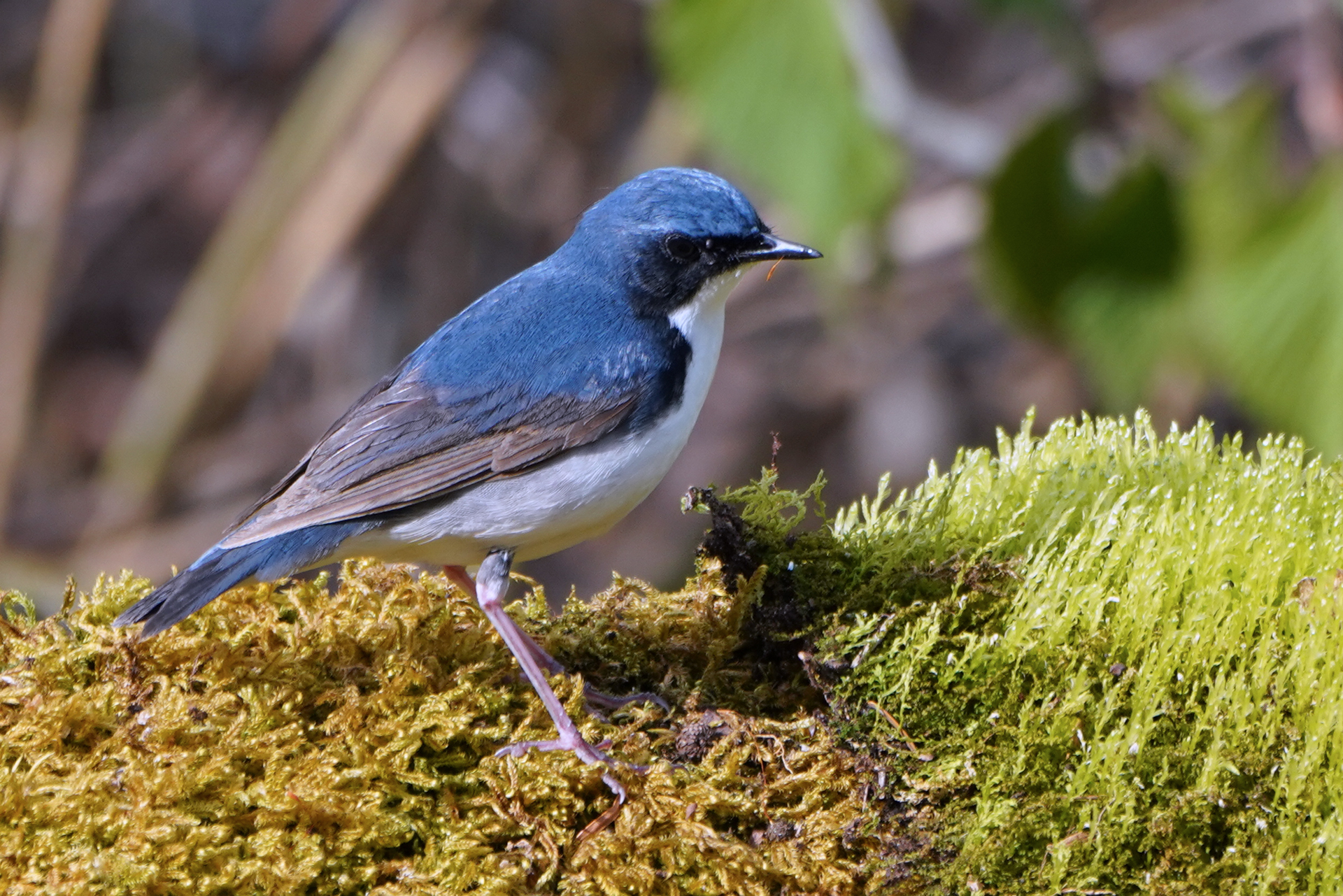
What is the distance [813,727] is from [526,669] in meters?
0.64

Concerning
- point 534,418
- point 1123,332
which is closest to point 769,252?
point 534,418

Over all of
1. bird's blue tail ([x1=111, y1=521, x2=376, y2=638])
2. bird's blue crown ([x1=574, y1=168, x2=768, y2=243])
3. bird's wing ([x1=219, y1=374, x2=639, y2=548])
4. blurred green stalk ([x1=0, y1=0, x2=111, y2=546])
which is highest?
blurred green stalk ([x1=0, y1=0, x2=111, y2=546])

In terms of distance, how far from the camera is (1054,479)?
311 centimetres

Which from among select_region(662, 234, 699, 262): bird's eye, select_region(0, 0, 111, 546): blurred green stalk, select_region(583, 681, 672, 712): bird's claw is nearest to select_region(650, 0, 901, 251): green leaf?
select_region(662, 234, 699, 262): bird's eye

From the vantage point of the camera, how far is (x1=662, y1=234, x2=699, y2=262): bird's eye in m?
3.53

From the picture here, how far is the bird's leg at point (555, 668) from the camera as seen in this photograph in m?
2.95

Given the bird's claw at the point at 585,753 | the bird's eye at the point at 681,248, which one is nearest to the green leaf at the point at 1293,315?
the bird's eye at the point at 681,248

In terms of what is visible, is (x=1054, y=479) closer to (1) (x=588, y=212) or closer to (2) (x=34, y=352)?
(1) (x=588, y=212)

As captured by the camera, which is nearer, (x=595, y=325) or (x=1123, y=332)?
(x=595, y=325)

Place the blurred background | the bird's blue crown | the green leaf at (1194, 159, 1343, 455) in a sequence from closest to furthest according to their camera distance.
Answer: the bird's blue crown < the green leaf at (1194, 159, 1343, 455) < the blurred background

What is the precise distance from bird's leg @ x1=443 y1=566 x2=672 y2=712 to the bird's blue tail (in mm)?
401

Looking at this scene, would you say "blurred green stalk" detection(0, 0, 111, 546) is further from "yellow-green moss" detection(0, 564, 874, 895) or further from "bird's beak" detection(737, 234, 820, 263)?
"bird's beak" detection(737, 234, 820, 263)

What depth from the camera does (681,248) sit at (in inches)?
139

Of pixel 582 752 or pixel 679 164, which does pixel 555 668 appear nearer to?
pixel 582 752
